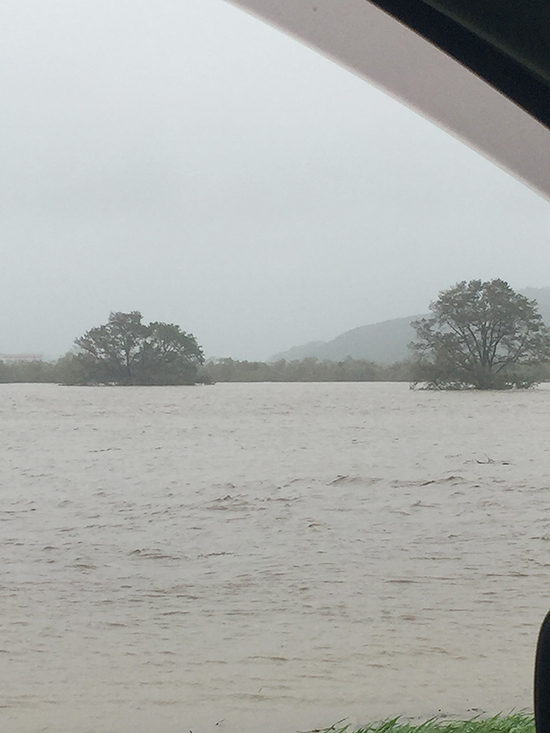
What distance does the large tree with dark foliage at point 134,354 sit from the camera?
3611 millimetres

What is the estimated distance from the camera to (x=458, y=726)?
2.94 metres

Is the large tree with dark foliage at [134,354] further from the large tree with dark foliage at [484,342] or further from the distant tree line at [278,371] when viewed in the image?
the large tree with dark foliage at [484,342]

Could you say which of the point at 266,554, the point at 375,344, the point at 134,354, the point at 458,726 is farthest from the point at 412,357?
the point at 458,726

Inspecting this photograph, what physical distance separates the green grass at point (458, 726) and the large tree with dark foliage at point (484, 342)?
142 cm

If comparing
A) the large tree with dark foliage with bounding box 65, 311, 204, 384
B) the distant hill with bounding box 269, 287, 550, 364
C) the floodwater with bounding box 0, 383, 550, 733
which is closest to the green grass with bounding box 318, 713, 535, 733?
the floodwater with bounding box 0, 383, 550, 733

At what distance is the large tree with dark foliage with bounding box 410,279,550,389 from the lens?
361cm

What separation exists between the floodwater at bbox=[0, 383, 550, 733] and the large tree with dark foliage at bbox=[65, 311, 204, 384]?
0.08 m

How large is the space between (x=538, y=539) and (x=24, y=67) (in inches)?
130

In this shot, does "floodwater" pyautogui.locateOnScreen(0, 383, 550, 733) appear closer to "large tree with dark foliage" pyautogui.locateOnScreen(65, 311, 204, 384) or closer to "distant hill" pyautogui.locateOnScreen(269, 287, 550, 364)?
"large tree with dark foliage" pyautogui.locateOnScreen(65, 311, 204, 384)

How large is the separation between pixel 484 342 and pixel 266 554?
54.2 inches

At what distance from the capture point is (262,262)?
4.04 metres

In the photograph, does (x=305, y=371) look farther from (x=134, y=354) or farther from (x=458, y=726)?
(x=458, y=726)

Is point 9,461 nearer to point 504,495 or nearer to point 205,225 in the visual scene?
point 205,225

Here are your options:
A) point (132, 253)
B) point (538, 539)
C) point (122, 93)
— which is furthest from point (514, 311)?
point (122, 93)
